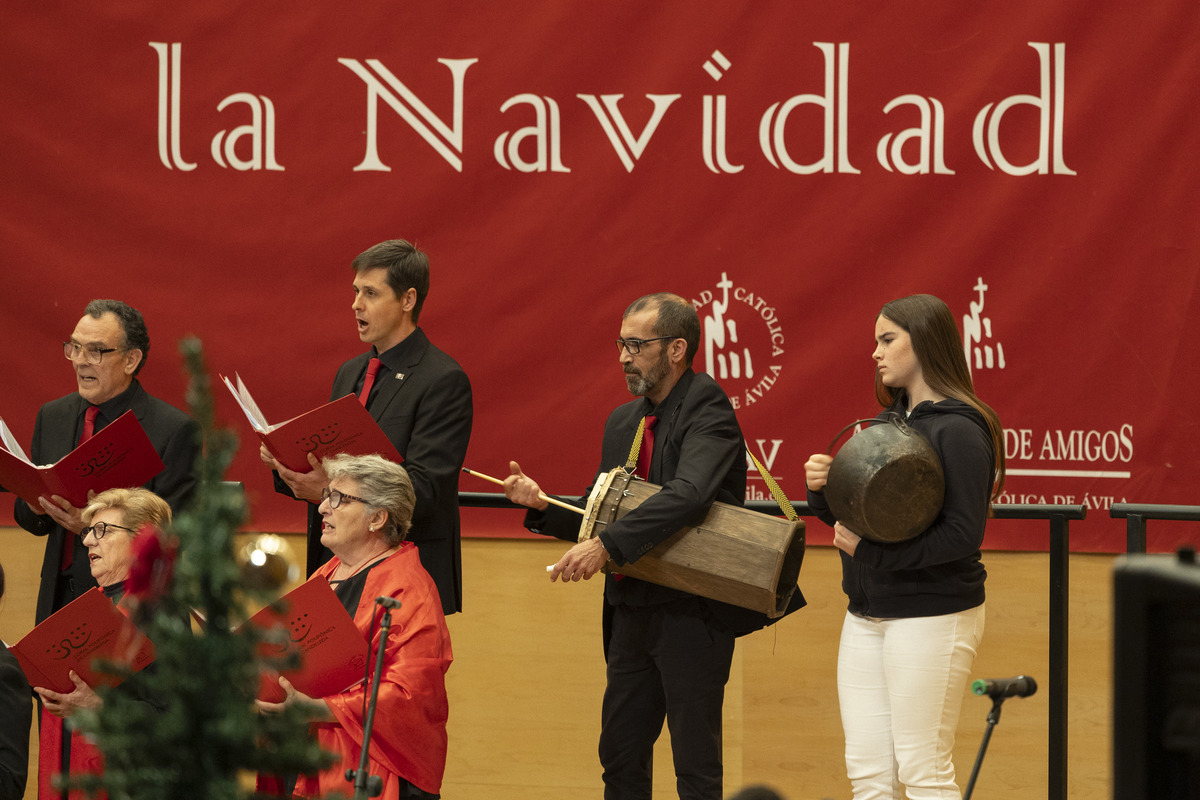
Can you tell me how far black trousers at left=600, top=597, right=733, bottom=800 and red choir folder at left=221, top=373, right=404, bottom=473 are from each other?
75 cm

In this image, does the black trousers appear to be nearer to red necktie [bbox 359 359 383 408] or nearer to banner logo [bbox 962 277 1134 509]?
red necktie [bbox 359 359 383 408]

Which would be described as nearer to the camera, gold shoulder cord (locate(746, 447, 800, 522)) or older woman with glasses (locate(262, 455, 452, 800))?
older woman with glasses (locate(262, 455, 452, 800))

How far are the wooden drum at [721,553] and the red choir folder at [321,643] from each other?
69cm

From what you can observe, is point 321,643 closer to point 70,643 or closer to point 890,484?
point 70,643

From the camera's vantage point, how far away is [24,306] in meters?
4.57

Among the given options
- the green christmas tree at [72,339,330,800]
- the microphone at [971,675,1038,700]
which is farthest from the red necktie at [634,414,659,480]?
the green christmas tree at [72,339,330,800]

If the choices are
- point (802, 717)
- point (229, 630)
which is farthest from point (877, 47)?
point (229, 630)

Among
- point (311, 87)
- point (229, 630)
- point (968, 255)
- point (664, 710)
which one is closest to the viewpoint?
point (229, 630)

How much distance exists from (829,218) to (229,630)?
11.2ft

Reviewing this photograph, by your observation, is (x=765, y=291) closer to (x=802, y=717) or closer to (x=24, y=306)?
(x=802, y=717)

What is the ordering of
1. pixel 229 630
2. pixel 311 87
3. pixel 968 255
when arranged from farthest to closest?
pixel 311 87 < pixel 968 255 < pixel 229 630

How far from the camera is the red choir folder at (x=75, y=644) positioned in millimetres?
2779

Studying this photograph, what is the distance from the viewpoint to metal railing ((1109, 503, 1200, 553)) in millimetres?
3494

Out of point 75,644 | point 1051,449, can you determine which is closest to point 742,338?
point 1051,449
